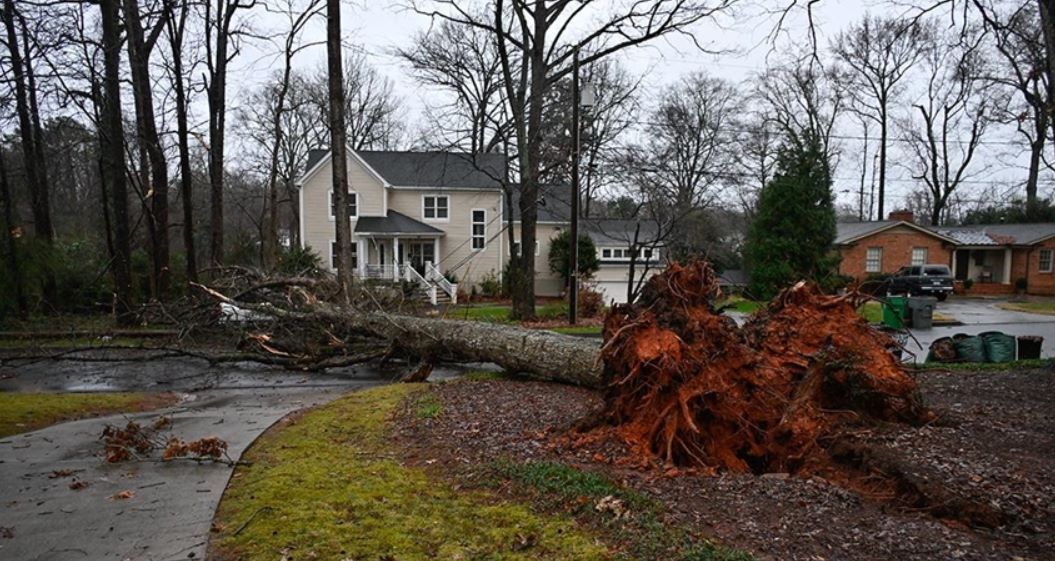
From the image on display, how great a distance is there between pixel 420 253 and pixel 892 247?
82.6 feet

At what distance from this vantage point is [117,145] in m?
15.6

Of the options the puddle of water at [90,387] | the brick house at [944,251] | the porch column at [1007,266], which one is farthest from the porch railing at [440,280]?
the porch column at [1007,266]

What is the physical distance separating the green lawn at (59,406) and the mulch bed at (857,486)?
416 centimetres

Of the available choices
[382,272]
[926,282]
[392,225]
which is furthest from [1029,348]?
[392,225]

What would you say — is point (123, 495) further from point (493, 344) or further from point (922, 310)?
point (922, 310)

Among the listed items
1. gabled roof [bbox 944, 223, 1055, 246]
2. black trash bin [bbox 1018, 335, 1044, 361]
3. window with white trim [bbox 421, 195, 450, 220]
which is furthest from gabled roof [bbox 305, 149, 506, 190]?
gabled roof [bbox 944, 223, 1055, 246]

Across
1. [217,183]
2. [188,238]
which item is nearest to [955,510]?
[188,238]

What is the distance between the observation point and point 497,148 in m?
37.6

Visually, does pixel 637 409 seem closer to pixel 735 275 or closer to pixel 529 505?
pixel 529 505

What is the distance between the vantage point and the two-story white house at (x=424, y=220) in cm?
3055

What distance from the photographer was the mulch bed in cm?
355

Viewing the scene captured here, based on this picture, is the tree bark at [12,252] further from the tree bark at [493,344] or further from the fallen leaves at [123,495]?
the fallen leaves at [123,495]

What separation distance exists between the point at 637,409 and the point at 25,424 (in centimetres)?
681

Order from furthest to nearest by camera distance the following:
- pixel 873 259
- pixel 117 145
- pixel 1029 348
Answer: pixel 873 259 < pixel 117 145 < pixel 1029 348
